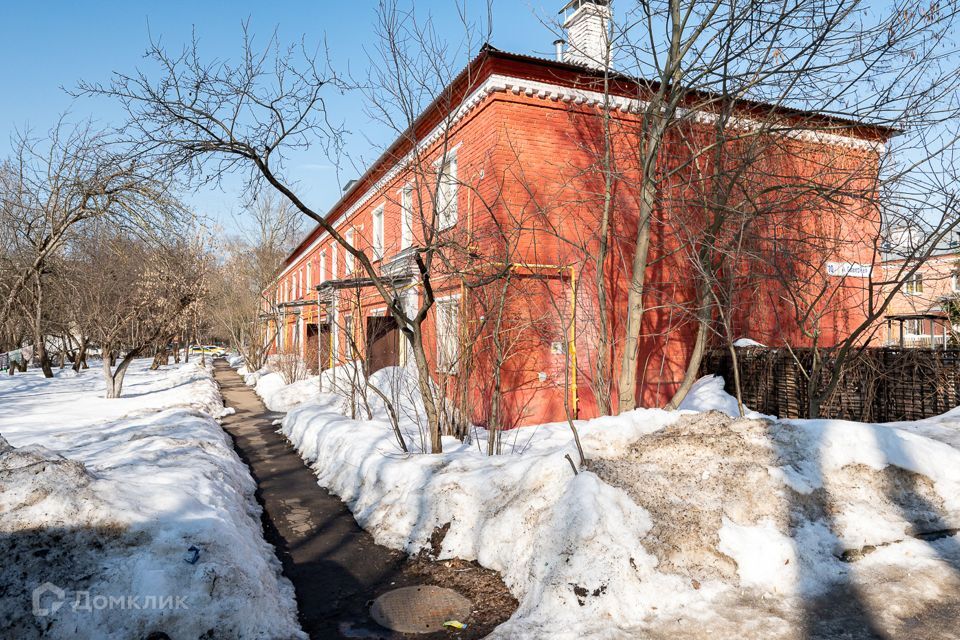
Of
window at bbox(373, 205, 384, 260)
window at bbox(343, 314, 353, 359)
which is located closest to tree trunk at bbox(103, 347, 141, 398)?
window at bbox(343, 314, 353, 359)

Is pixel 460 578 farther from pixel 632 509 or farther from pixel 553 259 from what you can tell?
pixel 553 259

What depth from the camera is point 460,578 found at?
4.32m

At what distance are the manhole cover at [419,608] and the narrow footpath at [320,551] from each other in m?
0.12

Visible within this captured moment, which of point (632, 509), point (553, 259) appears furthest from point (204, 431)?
point (632, 509)

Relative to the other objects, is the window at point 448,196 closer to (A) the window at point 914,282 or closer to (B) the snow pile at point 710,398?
(B) the snow pile at point 710,398

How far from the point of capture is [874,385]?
8781mm

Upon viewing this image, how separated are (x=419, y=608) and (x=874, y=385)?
8.20m

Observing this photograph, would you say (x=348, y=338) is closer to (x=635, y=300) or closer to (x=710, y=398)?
(x=635, y=300)

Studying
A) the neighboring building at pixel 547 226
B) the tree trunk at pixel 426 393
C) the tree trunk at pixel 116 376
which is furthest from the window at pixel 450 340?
the tree trunk at pixel 116 376

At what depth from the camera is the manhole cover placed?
3729mm

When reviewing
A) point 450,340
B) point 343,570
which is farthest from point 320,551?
point 450,340

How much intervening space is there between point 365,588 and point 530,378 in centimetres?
584

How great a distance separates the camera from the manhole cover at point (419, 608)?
3.73 metres

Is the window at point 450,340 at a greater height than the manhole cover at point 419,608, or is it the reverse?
the window at point 450,340
